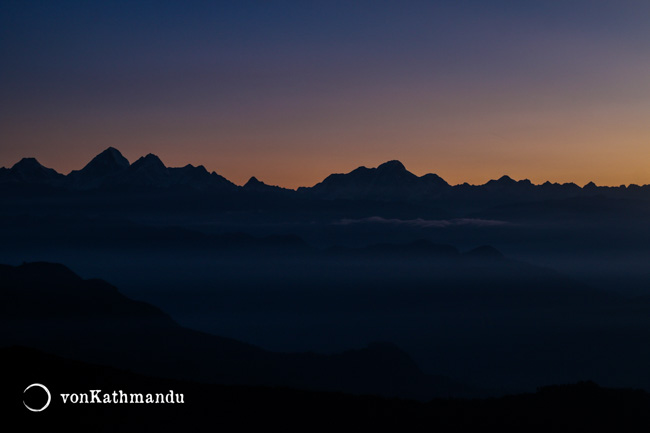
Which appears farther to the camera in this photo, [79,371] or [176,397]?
[79,371]

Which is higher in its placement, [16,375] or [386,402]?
[16,375]

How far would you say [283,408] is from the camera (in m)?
73.7

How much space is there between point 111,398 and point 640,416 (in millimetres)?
62474

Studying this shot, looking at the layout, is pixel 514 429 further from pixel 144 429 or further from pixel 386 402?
pixel 144 429

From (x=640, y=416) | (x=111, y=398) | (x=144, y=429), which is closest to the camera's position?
(x=144, y=429)

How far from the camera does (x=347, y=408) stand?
75.4m

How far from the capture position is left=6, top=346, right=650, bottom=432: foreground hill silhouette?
63.9m

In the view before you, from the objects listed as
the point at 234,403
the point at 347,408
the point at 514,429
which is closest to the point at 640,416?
the point at 514,429

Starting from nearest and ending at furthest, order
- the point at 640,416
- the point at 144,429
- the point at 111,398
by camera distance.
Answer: the point at 144,429 < the point at 111,398 < the point at 640,416

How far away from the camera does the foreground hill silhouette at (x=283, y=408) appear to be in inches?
2516

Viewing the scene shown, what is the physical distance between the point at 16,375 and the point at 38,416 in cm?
1270

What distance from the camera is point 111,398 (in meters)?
69.1

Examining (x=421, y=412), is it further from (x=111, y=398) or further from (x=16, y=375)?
(x=16, y=375)

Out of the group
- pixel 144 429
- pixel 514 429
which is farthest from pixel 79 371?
pixel 514 429
